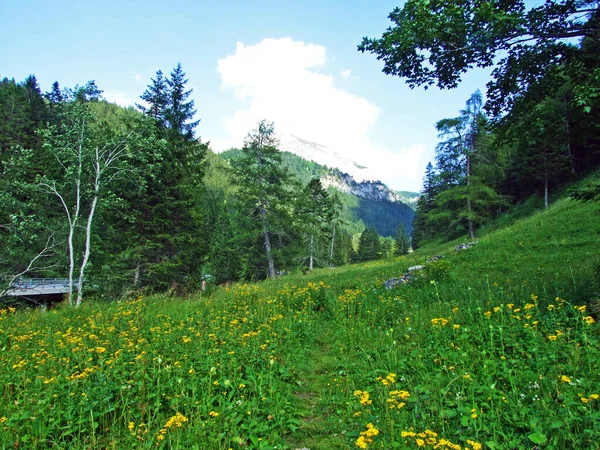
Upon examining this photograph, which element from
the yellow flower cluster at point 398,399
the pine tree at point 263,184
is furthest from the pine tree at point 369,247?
the yellow flower cluster at point 398,399

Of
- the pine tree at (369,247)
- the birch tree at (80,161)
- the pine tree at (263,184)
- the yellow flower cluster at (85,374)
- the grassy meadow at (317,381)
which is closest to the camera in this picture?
the grassy meadow at (317,381)

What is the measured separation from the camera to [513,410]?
3.36 m

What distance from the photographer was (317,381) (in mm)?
5141

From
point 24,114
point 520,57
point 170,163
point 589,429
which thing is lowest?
point 589,429

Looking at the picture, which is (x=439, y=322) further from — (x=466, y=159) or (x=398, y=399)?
(x=466, y=159)

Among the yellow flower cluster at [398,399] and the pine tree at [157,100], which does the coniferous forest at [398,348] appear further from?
the pine tree at [157,100]

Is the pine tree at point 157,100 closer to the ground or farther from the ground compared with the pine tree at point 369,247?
farther from the ground

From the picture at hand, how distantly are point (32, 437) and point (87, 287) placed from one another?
700 inches

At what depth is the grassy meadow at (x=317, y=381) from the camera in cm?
324

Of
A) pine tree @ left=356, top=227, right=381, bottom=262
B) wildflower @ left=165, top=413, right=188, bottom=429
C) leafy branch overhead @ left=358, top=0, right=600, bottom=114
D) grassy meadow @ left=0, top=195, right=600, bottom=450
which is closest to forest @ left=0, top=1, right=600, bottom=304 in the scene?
leafy branch overhead @ left=358, top=0, right=600, bottom=114

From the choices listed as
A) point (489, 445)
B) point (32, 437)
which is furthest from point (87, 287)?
point (489, 445)

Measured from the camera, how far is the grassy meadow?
3236 mm

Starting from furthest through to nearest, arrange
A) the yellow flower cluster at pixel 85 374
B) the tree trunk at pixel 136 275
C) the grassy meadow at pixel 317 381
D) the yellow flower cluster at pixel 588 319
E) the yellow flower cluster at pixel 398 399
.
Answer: the tree trunk at pixel 136 275, the yellow flower cluster at pixel 588 319, the yellow flower cluster at pixel 85 374, the yellow flower cluster at pixel 398 399, the grassy meadow at pixel 317 381

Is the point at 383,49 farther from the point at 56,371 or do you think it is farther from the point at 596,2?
the point at 56,371
